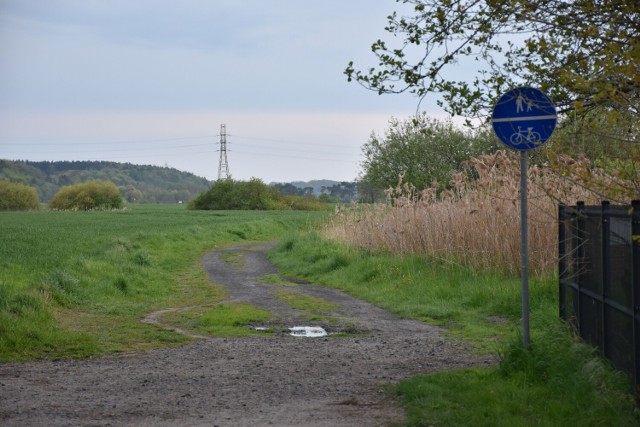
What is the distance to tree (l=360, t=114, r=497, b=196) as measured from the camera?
4819cm

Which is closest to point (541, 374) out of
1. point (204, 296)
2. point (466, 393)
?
point (466, 393)

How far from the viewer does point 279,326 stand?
16344 mm

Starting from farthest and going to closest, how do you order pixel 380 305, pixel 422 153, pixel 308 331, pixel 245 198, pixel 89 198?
pixel 89 198, pixel 245 198, pixel 422 153, pixel 380 305, pixel 308 331

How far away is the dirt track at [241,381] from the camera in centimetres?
860

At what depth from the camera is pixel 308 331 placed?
15641mm

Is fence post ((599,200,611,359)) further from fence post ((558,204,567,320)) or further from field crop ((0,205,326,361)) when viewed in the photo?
field crop ((0,205,326,361))

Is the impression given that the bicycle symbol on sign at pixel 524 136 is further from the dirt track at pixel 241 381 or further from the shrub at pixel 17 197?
the shrub at pixel 17 197

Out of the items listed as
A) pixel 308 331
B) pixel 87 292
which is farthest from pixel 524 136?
pixel 87 292

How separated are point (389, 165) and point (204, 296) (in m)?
30.3

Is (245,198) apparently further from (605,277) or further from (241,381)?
(605,277)

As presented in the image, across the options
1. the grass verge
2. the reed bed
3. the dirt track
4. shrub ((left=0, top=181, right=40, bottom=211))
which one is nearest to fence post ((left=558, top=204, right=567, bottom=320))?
the grass verge

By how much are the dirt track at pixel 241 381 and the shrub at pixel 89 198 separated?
99.9 m

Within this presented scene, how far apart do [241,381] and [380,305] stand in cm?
895

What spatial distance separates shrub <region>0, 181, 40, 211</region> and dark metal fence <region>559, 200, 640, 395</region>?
108 metres
